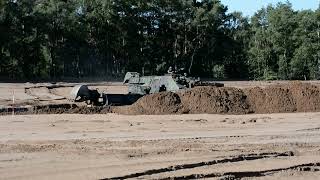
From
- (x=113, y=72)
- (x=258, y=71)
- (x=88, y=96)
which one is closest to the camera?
(x=88, y=96)

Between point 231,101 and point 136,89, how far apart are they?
5793mm

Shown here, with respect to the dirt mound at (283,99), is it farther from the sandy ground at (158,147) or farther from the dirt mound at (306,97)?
the sandy ground at (158,147)

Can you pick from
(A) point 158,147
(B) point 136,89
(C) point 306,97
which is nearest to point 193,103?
(B) point 136,89

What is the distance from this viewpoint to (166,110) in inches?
1009

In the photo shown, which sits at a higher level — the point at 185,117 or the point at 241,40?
the point at 241,40

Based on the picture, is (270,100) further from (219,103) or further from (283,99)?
(219,103)

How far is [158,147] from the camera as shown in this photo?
49.8 ft

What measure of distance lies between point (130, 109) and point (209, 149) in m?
11.0

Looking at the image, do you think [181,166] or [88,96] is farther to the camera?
[88,96]

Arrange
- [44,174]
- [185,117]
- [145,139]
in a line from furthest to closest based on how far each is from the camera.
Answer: [185,117]
[145,139]
[44,174]

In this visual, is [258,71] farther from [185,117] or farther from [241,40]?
[185,117]

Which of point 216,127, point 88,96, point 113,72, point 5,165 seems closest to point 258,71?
point 113,72

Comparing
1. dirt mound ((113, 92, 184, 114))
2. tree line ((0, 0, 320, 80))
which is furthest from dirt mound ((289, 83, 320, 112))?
tree line ((0, 0, 320, 80))

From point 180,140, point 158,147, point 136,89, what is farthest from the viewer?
point 136,89
